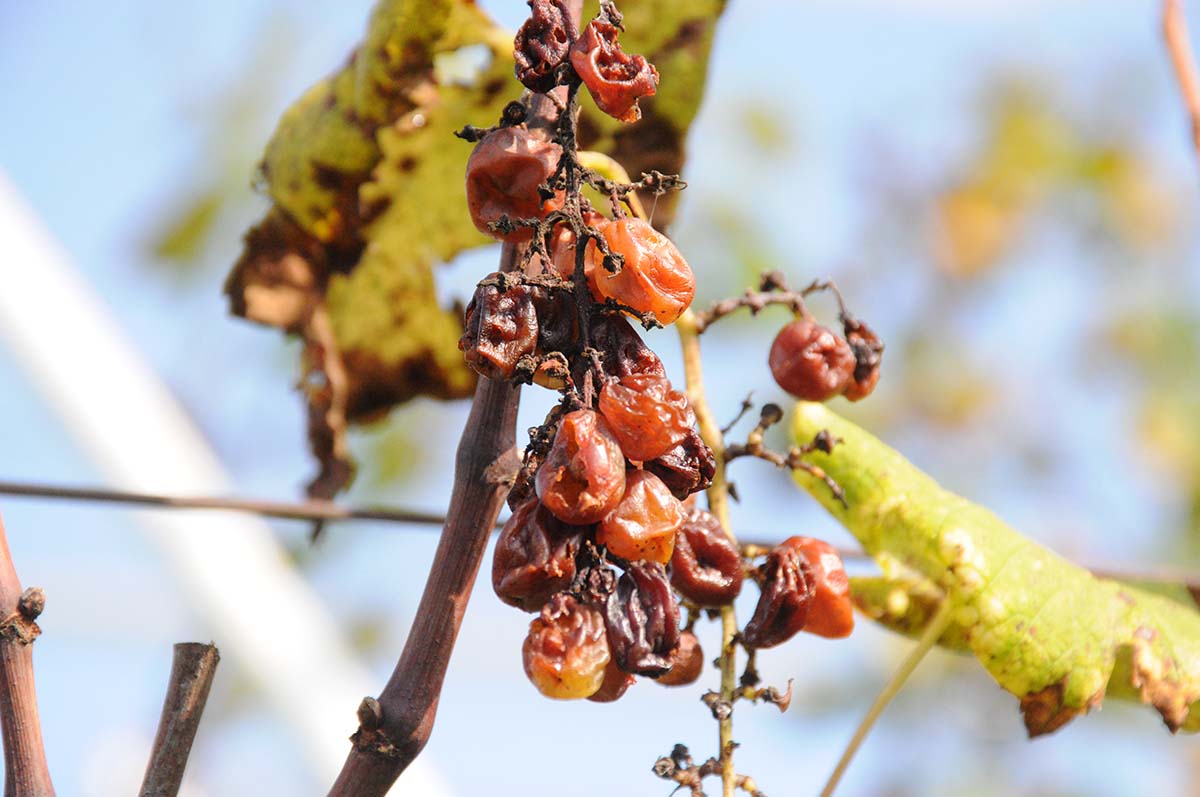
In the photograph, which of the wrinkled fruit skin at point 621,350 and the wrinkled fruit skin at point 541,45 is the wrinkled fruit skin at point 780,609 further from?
the wrinkled fruit skin at point 541,45

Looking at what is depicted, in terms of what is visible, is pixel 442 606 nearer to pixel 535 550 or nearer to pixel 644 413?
pixel 535 550

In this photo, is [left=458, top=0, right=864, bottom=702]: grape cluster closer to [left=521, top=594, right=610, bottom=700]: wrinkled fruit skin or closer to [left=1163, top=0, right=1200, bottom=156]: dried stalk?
[left=521, top=594, right=610, bottom=700]: wrinkled fruit skin

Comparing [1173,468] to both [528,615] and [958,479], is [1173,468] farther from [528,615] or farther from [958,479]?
[528,615]

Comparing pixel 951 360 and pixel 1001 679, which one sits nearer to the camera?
pixel 1001 679

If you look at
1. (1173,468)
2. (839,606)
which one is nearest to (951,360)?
(1173,468)

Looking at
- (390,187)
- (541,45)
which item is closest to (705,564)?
(541,45)

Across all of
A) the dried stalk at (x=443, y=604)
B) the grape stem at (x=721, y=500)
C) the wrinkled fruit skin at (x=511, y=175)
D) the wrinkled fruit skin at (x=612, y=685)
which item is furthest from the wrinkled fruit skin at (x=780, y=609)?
the wrinkled fruit skin at (x=511, y=175)

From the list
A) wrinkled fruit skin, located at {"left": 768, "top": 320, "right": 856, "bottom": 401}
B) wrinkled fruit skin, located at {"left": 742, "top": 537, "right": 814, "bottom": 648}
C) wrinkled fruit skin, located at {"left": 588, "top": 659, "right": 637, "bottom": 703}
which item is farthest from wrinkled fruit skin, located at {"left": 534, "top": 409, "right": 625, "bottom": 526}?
wrinkled fruit skin, located at {"left": 768, "top": 320, "right": 856, "bottom": 401}
